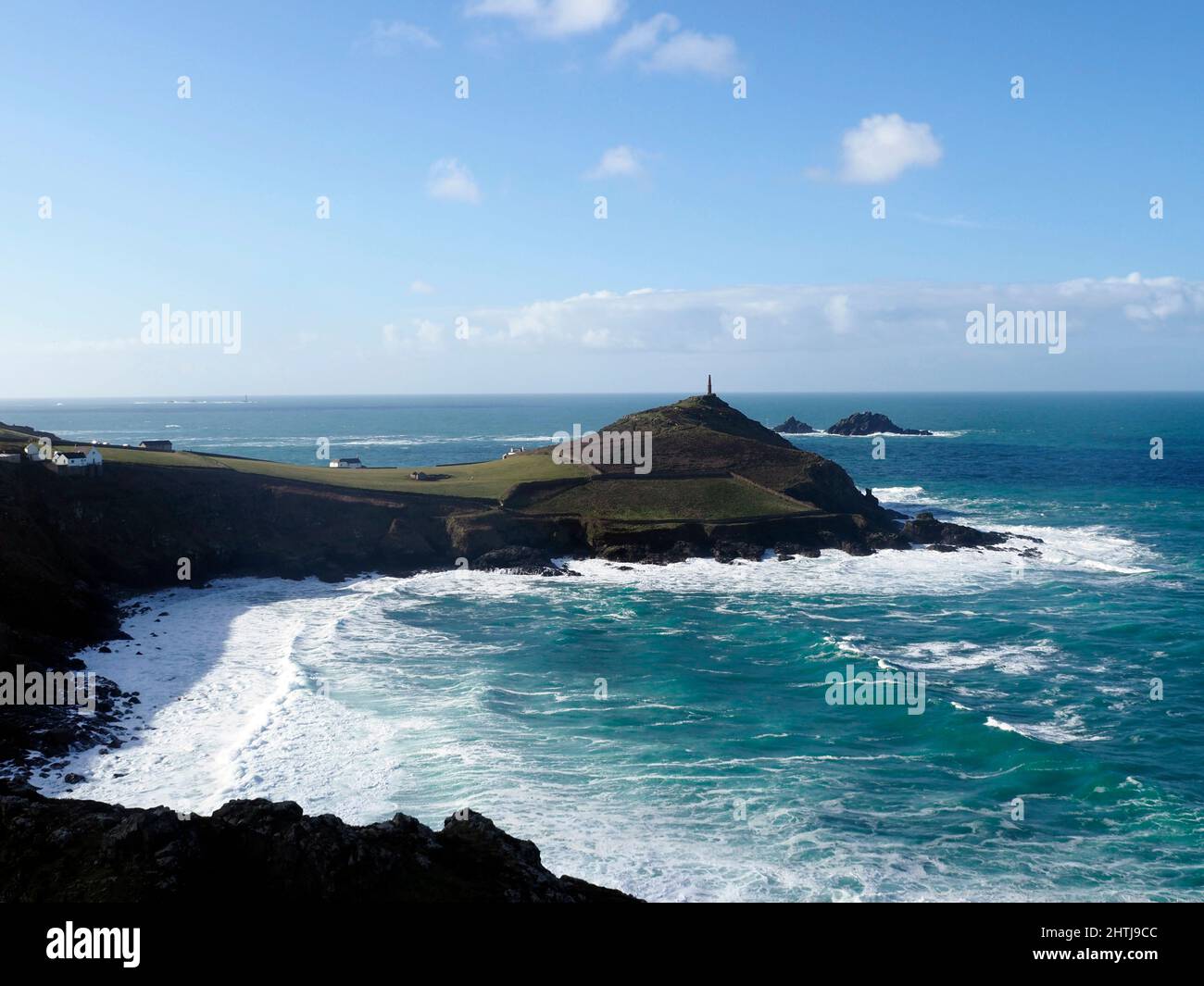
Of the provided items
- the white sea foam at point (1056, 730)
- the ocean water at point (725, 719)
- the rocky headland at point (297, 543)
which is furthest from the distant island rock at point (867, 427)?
the white sea foam at point (1056, 730)

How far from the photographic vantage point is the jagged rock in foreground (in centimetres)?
1356

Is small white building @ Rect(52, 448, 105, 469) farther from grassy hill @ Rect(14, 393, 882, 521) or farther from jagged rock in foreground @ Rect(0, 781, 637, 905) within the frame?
jagged rock in foreground @ Rect(0, 781, 637, 905)

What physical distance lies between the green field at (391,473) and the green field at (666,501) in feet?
12.1

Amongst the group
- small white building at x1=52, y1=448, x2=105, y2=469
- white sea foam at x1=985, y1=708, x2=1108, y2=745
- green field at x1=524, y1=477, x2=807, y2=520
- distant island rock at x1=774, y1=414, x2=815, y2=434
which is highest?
distant island rock at x1=774, y1=414, x2=815, y2=434

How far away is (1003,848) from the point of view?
841 inches

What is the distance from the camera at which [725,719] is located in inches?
1174

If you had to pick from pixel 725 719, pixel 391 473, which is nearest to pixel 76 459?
pixel 391 473

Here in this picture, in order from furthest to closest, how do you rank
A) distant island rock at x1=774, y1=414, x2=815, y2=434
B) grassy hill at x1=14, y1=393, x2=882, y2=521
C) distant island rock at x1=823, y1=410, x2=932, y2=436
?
1. distant island rock at x1=823, y1=410, x2=932, y2=436
2. distant island rock at x1=774, y1=414, x2=815, y2=434
3. grassy hill at x1=14, y1=393, x2=882, y2=521

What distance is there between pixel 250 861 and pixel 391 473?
5952 cm

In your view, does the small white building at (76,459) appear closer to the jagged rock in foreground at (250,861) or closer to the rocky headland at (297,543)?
the rocky headland at (297,543)

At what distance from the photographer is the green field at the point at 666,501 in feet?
207

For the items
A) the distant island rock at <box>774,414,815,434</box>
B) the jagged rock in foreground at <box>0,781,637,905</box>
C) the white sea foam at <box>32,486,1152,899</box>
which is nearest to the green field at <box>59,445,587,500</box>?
the white sea foam at <box>32,486,1152,899</box>

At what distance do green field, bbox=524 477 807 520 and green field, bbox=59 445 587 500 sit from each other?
12.1 feet
